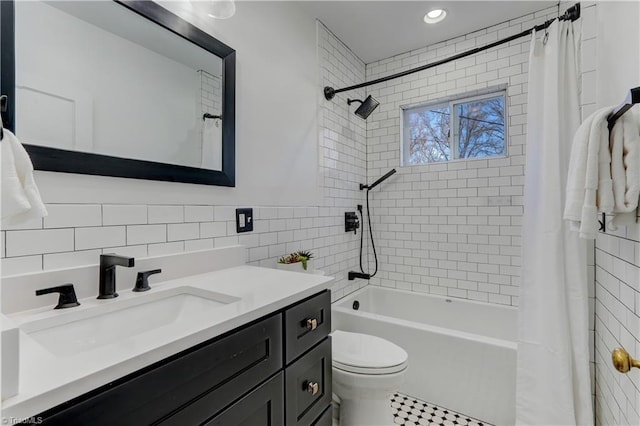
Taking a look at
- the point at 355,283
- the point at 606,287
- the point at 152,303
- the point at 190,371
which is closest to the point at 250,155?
the point at 152,303

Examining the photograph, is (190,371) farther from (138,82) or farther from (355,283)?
(355,283)

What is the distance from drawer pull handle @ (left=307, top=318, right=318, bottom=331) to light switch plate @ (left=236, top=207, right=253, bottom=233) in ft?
2.26

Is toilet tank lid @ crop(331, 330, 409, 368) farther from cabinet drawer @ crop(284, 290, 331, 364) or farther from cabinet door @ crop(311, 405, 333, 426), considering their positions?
cabinet drawer @ crop(284, 290, 331, 364)

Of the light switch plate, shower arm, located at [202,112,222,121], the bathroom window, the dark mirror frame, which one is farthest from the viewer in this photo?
the bathroom window

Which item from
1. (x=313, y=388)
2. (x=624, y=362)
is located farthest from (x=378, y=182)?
(x=624, y=362)

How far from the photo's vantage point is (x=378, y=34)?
245cm

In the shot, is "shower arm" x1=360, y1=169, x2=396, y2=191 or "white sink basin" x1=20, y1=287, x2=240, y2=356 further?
"shower arm" x1=360, y1=169, x2=396, y2=191

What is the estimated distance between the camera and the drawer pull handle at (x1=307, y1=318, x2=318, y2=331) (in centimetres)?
108

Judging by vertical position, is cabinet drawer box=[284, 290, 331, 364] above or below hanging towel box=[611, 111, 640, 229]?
below

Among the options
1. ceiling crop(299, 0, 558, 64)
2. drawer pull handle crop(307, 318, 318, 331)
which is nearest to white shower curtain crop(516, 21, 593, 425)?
ceiling crop(299, 0, 558, 64)

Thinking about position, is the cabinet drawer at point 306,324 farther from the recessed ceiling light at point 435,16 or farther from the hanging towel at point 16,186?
the recessed ceiling light at point 435,16

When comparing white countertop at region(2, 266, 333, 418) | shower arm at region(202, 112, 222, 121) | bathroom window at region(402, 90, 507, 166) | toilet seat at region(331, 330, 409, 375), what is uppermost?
bathroom window at region(402, 90, 507, 166)

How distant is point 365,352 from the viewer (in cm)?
158

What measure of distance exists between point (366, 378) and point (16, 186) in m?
1.47
